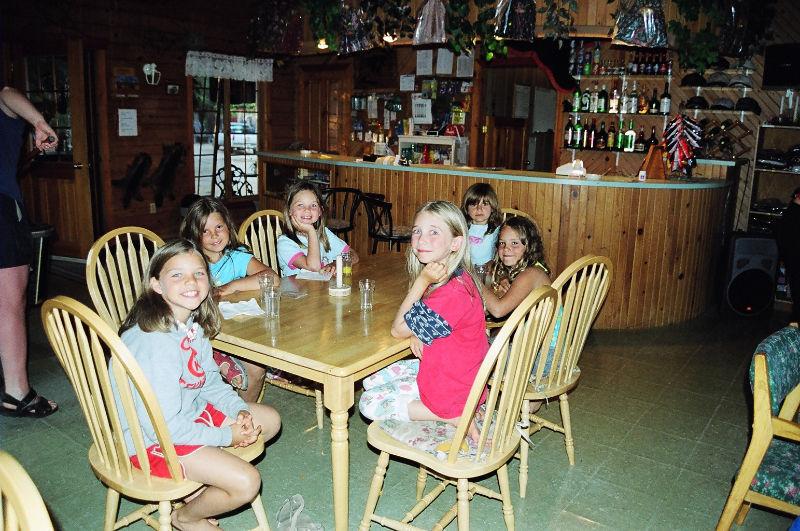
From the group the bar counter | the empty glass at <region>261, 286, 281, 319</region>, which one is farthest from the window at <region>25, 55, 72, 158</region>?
the empty glass at <region>261, 286, 281, 319</region>

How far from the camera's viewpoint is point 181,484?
1717 millimetres

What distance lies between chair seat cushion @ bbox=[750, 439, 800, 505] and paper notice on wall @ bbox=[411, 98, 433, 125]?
19.5 ft

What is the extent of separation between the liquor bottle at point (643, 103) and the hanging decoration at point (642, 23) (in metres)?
2.21

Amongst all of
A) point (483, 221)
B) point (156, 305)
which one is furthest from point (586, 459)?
point (156, 305)

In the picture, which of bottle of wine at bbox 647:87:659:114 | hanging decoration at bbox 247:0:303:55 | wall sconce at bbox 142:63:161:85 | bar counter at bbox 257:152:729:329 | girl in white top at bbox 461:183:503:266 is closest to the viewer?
girl in white top at bbox 461:183:503:266

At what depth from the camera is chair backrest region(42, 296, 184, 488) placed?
1.58 meters

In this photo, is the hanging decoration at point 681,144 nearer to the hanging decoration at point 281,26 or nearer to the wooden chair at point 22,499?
the hanging decoration at point 281,26

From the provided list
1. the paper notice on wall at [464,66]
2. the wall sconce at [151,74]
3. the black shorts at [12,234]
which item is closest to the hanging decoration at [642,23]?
the paper notice on wall at [464,66]

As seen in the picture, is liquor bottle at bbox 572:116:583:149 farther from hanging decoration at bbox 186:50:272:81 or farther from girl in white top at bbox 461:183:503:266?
hanging decoration at bbox 186:50:272:81

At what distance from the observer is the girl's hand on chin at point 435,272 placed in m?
2.05

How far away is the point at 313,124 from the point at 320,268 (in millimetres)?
5947

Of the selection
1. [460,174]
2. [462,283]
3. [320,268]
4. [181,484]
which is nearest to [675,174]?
[460,174]

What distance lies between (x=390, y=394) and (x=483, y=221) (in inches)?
71.0

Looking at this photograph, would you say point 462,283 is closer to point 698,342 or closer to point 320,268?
point 320,268
